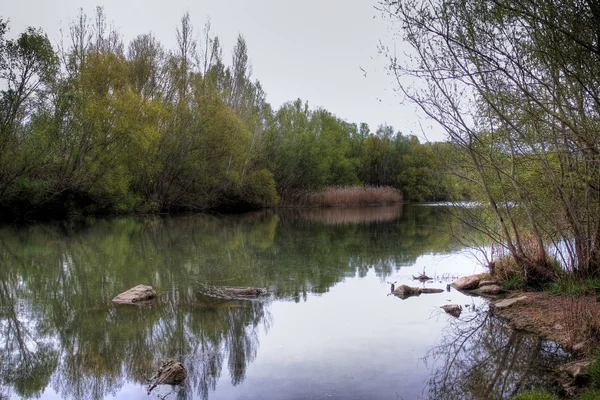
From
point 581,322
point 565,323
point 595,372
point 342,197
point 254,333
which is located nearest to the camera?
point 595,372

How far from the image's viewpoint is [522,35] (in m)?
7.33

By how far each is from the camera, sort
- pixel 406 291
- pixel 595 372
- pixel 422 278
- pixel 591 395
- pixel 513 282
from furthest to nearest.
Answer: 1. pixel 422 278
2. pixel 406 291
3. pixel 513 282
4. pixel 595 372
5. pixel 591 395

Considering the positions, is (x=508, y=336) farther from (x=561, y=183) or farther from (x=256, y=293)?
(x=256, y=293)

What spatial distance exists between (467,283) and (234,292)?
519cm

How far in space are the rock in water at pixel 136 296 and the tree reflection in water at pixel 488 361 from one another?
540 cm

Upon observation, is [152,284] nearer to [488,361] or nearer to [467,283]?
[467,283]

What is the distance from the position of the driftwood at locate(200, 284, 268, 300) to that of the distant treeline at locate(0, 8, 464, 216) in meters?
5.04

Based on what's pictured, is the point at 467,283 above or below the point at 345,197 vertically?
below

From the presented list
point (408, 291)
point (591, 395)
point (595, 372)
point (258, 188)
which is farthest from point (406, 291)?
point (258, 188)

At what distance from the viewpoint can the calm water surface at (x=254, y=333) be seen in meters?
6.07

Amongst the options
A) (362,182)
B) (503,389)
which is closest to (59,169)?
(503,389)

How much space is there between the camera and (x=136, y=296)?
9898 mm

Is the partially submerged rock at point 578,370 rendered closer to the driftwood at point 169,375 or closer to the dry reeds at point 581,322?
the dry reeds at point 581,322

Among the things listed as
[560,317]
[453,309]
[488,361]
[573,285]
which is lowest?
[488,361]
